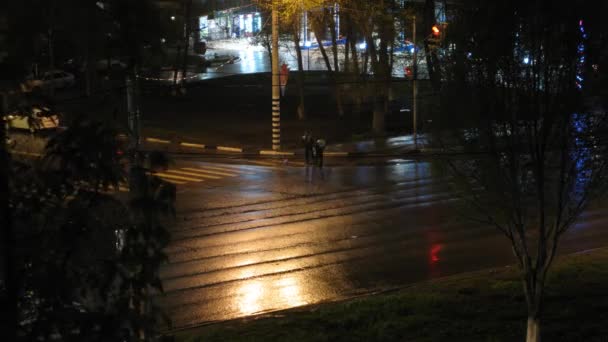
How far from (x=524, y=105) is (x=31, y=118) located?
5.88 meters

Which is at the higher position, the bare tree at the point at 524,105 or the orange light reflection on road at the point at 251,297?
the bare tree at the point at 524,105

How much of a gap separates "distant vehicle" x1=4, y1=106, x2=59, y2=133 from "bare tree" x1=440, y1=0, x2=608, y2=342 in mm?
5497

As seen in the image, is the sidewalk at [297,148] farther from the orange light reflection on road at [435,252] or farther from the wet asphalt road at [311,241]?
the orange light reflection on road at [435,252]

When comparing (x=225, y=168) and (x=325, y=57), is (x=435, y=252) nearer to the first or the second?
(x=225, y=168)

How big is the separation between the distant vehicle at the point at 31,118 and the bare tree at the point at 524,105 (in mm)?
5497

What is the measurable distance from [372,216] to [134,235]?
1690 centimetres

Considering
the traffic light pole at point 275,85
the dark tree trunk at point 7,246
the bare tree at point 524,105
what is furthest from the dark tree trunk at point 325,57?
the dark tree trunk at point 7,246

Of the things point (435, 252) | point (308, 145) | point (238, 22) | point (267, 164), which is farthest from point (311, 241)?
point (238, 22)

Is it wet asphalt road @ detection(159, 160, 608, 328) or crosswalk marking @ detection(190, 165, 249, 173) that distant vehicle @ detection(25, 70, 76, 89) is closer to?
wet asphalt road @ detection(159, 160, 608, 328)

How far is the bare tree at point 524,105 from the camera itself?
324 inches

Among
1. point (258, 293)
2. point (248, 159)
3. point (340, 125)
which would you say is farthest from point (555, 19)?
point (340, 125)

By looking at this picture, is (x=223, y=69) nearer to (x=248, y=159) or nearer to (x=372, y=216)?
(x=248, y=159)

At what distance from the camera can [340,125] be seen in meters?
42.4

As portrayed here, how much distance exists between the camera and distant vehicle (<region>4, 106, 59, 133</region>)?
11.8ft
